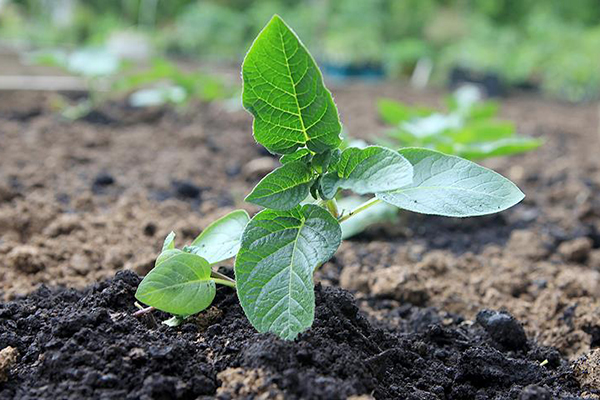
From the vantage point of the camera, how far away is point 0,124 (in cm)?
382

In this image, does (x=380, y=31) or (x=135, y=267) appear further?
(x=380, y=31)

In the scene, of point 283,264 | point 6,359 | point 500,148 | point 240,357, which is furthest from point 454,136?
point 6,359

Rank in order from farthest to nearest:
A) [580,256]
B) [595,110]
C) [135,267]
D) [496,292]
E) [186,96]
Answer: [595,110] → [186,96] → [580,256] → [496,292] → [135,267]

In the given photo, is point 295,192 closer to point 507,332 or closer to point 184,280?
point 184,280

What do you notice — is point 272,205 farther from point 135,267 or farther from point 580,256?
point 580,256

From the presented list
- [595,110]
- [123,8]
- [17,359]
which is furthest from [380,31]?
[17,359]

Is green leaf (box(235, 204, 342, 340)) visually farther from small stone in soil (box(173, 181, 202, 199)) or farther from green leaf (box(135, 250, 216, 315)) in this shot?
small stone in soil (box(173, 181, 202, 199))

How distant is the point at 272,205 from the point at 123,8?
15.6 metres

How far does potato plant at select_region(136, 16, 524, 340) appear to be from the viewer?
1.10 meters

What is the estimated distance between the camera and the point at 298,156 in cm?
122

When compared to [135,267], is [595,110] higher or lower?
lower

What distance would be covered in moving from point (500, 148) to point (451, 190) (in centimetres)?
122

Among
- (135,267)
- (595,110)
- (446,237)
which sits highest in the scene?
(135,267)

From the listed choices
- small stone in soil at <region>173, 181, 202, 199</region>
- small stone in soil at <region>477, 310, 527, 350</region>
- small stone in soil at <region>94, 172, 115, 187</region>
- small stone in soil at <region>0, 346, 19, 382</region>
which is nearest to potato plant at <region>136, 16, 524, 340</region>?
small stone in soil at <region>0, 346, 19, 382</region>
